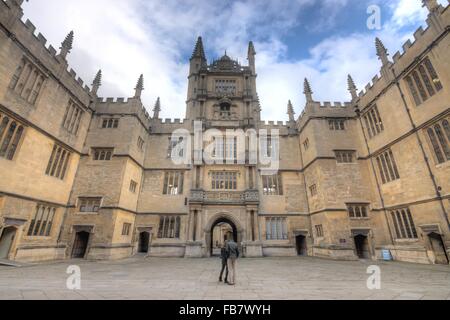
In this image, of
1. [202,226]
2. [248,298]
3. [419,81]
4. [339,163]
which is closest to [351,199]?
[339,163]

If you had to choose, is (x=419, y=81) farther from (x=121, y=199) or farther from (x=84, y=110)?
(x=84, y=110)

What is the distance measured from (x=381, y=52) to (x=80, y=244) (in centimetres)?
2990

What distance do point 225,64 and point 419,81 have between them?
71.6ft

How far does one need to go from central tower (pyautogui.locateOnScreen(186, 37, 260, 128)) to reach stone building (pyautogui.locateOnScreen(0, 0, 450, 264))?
0.28m

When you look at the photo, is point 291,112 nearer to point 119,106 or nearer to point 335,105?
point 335,105

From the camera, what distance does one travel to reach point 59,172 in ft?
52.5

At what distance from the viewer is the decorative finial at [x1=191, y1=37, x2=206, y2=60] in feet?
96.3

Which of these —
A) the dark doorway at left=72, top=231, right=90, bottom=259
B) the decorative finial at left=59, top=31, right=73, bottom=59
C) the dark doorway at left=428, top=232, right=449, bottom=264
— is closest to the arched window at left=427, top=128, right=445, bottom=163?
the dark doorway at left=428, top=232, right=449, bottom=264

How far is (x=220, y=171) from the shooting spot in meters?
21.8

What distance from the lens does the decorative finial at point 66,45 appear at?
16.2 metres

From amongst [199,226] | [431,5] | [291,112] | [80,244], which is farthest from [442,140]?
[80,244]

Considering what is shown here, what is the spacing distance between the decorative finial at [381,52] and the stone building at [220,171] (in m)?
0.15

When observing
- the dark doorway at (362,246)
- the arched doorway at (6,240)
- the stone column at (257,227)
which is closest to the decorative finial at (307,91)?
the stone column at (257,227)

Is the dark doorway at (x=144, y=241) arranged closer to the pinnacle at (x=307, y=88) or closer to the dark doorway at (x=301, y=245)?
the dark doorway at (x=301, y=245)
